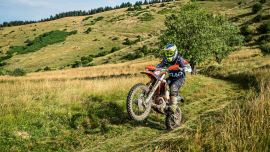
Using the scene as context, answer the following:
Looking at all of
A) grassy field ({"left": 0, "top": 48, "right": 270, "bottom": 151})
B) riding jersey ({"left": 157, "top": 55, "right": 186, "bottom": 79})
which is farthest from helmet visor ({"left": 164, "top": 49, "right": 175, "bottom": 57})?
grassy field ({"left": 0, "top": 48, "right": 270, "bottom": 151})

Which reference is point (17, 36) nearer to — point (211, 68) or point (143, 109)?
point (211, 68)

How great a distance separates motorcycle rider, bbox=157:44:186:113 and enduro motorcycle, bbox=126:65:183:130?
0.51 feet

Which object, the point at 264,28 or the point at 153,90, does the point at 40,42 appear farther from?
the point at 153,90

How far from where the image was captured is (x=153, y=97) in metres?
11.1

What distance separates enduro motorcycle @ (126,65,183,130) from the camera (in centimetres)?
1070

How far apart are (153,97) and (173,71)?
103 cm

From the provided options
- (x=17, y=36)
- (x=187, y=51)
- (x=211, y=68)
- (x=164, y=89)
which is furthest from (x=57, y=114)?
(x=17, y=36)

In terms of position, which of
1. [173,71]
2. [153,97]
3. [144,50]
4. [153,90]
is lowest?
[144,50]

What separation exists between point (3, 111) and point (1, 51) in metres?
127

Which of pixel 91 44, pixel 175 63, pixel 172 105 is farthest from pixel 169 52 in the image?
pixel 91 44

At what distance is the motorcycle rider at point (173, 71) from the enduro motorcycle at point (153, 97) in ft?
0.51

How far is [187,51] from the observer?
35.0m

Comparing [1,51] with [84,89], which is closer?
[84,89]

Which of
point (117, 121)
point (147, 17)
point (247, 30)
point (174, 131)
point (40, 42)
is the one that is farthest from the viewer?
point (40, 42)
